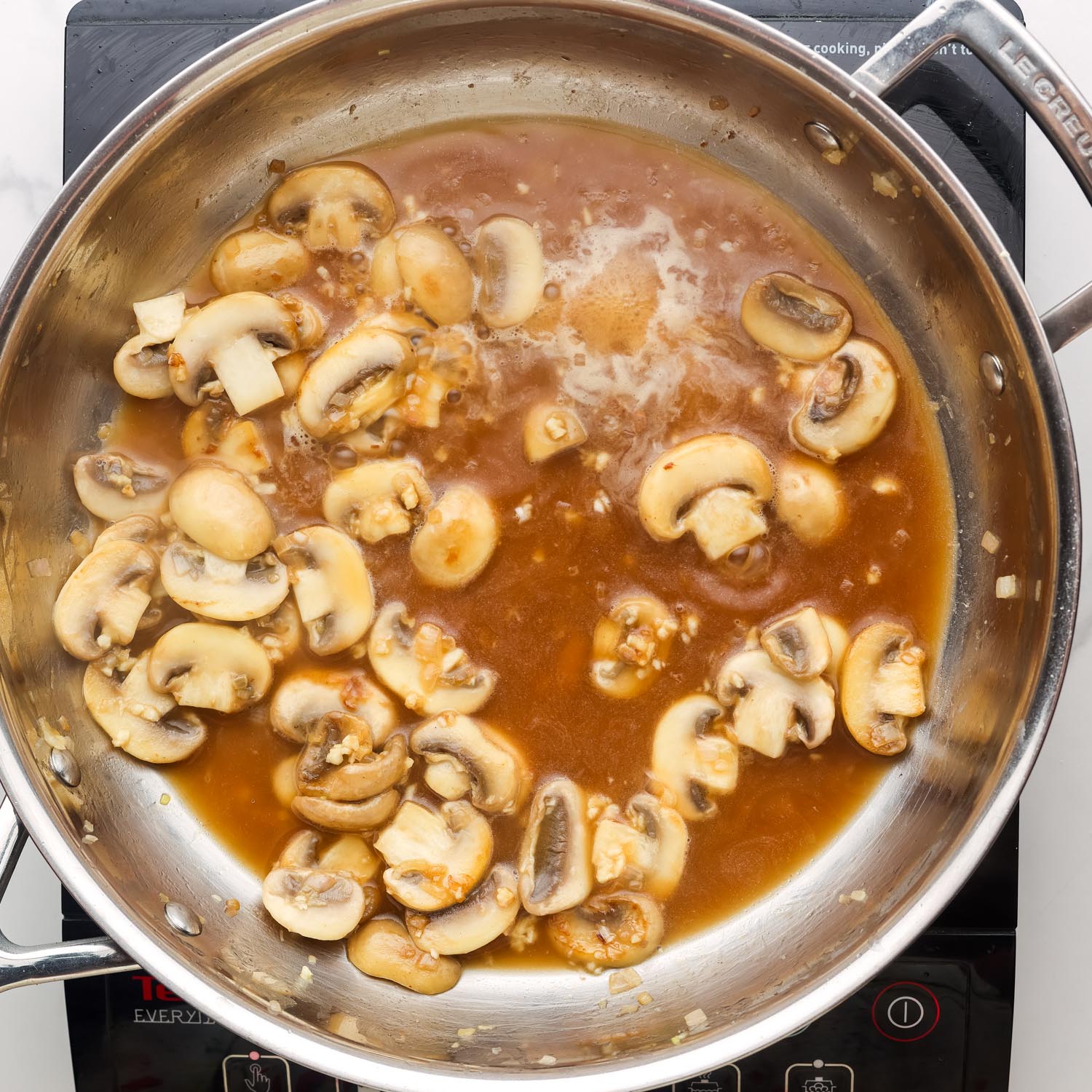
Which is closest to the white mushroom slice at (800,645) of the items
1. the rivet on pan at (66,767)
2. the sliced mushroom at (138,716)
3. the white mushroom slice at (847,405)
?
the white mushroom slice at (847,405)

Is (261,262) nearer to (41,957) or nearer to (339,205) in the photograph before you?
(339,205)

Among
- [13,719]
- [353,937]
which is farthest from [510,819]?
[13,719]

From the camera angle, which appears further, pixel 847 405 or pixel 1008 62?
pixel 847 405

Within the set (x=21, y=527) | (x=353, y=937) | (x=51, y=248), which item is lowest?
(x=353, y=937)

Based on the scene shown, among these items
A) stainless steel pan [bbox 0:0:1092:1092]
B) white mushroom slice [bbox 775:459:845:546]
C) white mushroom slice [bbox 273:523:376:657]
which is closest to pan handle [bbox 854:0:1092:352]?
stainless steel pan [bbox 0:0:1092:1092]

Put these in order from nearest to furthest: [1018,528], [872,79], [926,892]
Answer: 1. [872,79]
2. [926,892]
3. [1018,528]

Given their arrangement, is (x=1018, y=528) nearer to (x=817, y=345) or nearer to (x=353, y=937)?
(x=817, y=345)

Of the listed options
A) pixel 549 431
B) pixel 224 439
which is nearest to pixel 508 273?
pixel 549 431
